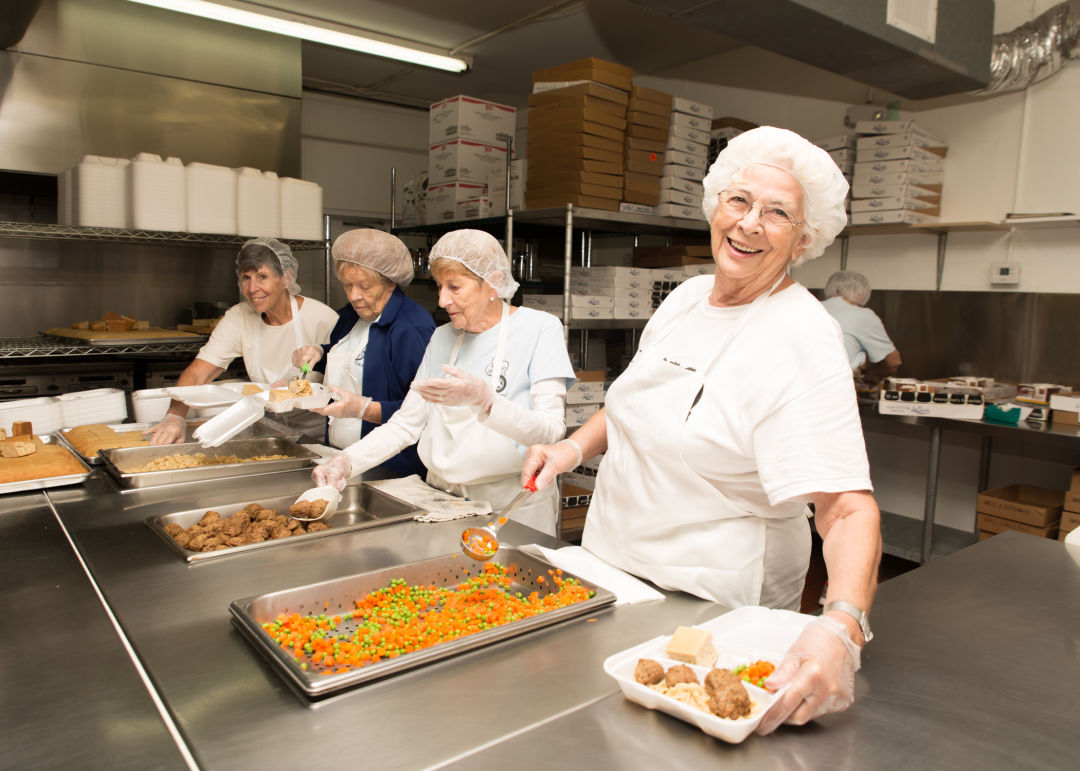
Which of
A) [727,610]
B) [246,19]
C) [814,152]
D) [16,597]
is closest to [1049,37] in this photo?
[814,152]

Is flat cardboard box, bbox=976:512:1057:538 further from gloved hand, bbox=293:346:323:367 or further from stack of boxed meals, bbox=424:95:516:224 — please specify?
gloved hand, bbox=293:346:323:367

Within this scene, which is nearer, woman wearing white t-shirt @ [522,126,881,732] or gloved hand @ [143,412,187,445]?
woman wearing white t-shirt @ [522,126,881,732]

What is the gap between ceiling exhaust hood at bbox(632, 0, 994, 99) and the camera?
3.01 m

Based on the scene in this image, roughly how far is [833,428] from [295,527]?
1298 mm

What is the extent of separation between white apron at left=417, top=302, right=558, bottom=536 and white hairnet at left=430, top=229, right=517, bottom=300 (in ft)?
0.42

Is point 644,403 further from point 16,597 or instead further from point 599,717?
point 16,597

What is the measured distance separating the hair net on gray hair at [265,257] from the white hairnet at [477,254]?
127 cm

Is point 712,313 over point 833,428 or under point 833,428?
over

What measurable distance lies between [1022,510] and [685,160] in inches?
109

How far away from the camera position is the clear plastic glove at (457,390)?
185 cm

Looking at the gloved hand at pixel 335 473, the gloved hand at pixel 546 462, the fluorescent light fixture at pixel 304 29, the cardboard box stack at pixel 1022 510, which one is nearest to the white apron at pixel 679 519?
the gloved hand at pixel 546 462

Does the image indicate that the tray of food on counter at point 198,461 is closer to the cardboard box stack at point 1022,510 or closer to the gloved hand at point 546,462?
the gloved hand at point 546,462

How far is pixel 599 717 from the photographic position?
1.02m

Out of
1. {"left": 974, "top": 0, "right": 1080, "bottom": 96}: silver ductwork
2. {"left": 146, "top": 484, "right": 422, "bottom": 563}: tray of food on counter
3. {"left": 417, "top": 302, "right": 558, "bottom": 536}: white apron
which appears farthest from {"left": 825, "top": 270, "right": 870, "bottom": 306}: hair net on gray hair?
{"left": 146, "top": 484, "right": 422, "bottom": 563}: tray of food on counter
